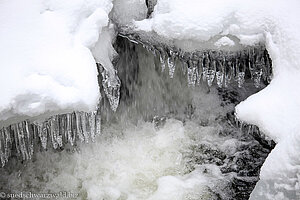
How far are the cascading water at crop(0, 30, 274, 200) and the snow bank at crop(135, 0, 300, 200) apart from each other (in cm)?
23

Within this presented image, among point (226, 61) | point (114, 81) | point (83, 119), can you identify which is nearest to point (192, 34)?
point (226, 61)

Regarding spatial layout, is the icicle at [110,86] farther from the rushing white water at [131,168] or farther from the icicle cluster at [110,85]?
the rushing white water at [131,168]

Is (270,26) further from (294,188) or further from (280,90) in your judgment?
(294,188)

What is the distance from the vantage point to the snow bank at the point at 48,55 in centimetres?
252

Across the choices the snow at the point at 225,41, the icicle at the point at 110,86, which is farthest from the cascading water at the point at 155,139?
the snow at the point at 225,41

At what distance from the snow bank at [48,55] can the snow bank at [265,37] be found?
646 millimetres

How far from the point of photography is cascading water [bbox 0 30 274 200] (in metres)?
3.22

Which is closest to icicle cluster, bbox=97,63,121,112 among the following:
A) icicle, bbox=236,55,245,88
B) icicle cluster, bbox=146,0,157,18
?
icicle cluster, bbox=146,0,157,18

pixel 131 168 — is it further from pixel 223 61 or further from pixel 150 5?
pixel 150 5

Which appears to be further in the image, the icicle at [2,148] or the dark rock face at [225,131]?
the dark rock face at [225,131]

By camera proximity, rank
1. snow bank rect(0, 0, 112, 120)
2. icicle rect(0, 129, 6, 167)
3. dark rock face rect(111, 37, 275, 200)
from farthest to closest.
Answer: dark rock face rect(111, 37, 275, 200), icicle rect(0, 129, 6, 167), snow bank rect(0, 0, 112, 120)

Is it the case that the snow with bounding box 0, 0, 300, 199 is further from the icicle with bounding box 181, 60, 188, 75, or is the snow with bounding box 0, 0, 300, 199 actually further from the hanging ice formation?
the icicle with bounding box 181, 60, 188, 75

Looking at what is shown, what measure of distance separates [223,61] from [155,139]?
1.07 metres

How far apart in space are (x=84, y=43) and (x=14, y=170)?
1518mm
